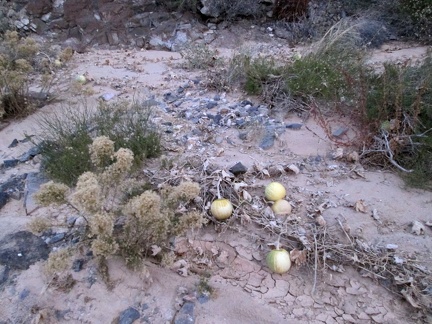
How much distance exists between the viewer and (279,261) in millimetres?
2154

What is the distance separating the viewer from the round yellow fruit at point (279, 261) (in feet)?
7.07

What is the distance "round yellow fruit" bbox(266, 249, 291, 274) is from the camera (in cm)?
216

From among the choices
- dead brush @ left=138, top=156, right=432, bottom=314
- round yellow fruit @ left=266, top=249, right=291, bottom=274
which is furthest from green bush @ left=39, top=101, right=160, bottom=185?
round yellow fruit @ left=266, top=249, right=291, bottom=274

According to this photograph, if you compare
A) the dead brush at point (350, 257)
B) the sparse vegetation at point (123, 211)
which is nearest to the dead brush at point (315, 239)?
the dead brush at point (350, 257)

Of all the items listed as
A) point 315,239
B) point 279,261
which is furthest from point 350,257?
point 279,261

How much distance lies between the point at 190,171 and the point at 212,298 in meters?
1.01

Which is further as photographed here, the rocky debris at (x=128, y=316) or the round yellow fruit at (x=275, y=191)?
the round yellow fruit at (x=275, y=191)

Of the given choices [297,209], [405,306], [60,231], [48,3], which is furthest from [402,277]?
[48,3]

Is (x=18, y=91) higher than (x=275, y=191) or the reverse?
higher

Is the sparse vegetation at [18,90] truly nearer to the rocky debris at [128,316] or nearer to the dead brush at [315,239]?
the dead brush at [315,239]

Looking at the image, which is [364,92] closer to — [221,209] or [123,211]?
[221,209]

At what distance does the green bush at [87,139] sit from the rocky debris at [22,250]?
1.68ft

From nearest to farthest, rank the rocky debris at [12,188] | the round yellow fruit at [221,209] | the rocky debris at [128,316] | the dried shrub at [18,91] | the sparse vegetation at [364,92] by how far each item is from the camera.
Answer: the rocky debris at [128,316] < the round yellow fruit at [221,209] < the rocky debris at [12,188] < the sparse vegetation at [364,92] < the dried shrub at [18,91]

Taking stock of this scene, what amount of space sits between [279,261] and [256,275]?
17 cm
